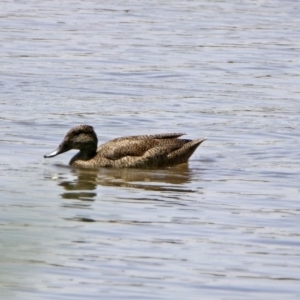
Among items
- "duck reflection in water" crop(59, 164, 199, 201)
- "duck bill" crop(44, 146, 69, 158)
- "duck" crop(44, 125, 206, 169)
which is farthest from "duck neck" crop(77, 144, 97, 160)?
"duck reflection in water" crop(59, 164, 199, 201)

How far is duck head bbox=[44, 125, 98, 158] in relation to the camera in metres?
13.0

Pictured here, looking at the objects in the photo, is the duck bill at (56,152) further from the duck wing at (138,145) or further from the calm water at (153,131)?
the duck wing at (138,145)

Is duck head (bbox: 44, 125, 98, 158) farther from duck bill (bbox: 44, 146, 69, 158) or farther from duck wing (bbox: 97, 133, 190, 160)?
duck wing (bbox: 97, 133, 190, 160)

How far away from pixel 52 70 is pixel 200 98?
3435 millimetres

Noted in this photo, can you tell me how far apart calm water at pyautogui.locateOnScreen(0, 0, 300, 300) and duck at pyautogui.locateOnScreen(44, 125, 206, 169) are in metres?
0.22

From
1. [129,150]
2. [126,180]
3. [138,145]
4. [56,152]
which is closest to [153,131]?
[138,145]

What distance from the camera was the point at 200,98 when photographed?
16938mm

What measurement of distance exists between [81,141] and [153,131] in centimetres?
189

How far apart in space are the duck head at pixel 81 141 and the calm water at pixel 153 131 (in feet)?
1.02

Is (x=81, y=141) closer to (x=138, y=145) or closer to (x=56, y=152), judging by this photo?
(x=56, y=152)

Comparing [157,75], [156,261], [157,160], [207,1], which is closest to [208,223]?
[156,261]

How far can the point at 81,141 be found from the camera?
42.8 feet

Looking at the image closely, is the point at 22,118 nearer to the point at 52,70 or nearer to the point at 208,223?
the point at 52,70

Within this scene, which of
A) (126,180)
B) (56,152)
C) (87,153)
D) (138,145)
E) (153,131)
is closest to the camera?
(126,180)
